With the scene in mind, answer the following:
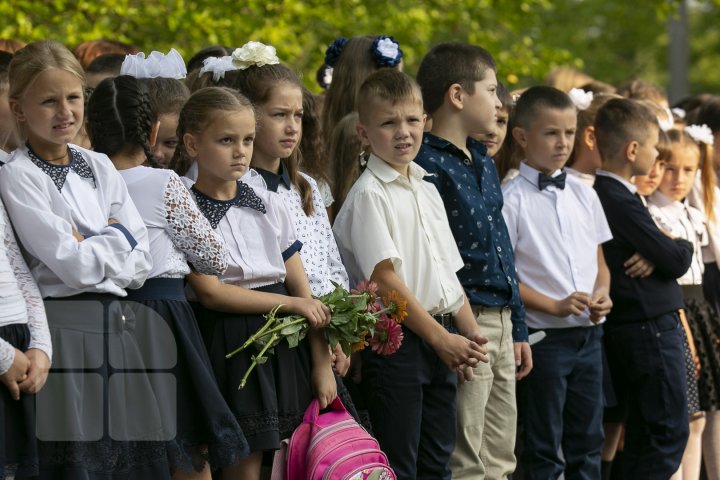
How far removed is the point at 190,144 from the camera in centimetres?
482

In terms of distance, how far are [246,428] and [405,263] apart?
1.24m

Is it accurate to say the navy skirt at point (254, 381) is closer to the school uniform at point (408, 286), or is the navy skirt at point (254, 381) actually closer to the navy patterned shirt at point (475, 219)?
the school uniform at point (408, 286)

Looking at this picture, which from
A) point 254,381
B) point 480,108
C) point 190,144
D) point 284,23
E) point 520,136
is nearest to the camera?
point 254,381

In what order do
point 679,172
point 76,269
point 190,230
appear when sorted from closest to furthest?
1. point 76,269
2. point 190,230
3. point 679,172

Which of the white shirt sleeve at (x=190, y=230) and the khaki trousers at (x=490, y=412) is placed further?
the khaki trousers at (x=490, y=412)

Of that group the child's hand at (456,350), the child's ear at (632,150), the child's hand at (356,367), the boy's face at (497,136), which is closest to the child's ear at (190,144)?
the child's hand at (356,367)

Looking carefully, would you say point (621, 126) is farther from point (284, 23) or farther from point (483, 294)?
point (284, 23)

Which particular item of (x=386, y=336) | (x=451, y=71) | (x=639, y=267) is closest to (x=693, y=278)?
(x=639, y=267)

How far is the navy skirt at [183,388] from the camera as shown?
4.33 m

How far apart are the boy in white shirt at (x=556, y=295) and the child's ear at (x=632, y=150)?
56 cm

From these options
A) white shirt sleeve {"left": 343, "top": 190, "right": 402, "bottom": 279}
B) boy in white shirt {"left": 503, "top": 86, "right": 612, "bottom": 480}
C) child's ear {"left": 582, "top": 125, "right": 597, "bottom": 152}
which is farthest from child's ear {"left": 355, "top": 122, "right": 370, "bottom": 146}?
child's ear {"left": 582, "top": 125, "right": 597, "bottom": 152}

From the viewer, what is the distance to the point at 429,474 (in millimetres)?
5473

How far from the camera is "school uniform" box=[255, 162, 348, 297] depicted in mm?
5195

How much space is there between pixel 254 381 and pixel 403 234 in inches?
45.2
